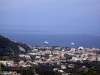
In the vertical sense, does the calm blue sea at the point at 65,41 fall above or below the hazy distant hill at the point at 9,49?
below

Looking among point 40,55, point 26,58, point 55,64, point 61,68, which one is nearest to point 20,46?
point 40,55

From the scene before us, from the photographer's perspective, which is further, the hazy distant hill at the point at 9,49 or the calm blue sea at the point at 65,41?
the calm blue sea at the point at 65,41

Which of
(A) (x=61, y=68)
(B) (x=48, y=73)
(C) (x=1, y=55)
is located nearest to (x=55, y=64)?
(A) (x=61, y=68)

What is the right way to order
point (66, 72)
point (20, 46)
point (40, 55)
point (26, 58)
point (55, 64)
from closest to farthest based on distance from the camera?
1. point (66, 72)
2. point (55, 64)
3. point (26, 58)
4. point (40, 55)
5. point (20, 46)

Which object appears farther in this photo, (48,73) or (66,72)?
(66,72)

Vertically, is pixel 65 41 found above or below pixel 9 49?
below

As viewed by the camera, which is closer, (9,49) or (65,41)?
(9,49)

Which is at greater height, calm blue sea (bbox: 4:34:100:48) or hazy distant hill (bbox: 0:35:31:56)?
hazy distant hill (bbox: 0:35:31:56)

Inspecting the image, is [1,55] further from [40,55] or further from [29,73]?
[29,73]

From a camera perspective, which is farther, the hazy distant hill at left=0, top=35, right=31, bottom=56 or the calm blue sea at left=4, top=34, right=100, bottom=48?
the calm blue sea at left=4, top=34, right=100, bottom=48

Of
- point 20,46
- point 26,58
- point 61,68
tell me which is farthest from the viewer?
point 20,46
